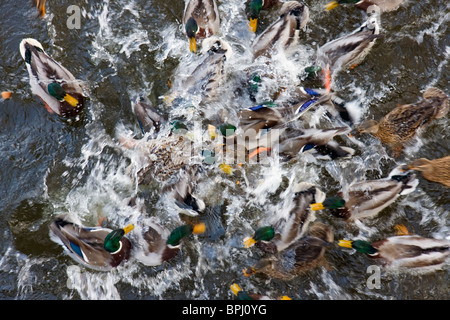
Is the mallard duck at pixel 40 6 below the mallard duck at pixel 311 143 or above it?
above

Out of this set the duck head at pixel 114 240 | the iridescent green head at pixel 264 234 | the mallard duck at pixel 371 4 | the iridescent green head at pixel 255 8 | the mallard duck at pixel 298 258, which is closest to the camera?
the duck head at pixel 114 240

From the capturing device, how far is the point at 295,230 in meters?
4.72

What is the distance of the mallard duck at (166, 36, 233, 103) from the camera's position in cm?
530

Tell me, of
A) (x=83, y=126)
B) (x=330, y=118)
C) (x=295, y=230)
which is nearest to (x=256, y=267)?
(x=295, y=230)

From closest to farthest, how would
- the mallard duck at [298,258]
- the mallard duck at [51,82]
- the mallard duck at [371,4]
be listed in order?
the mallard duck at [298,258] → the mallard duck at [51,82] → the mallard duck at [371,4]

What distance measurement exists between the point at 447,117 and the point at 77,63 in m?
4.72

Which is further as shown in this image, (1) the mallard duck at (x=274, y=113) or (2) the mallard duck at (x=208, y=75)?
(2) the mallard duck at (x=208, y=75)

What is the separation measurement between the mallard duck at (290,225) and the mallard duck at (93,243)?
4.43ft

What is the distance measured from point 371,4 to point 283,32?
1.43m

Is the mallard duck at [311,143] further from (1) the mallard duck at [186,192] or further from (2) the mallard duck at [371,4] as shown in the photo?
(2) the mallard duck at [371,4]

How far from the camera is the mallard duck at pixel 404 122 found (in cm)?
520

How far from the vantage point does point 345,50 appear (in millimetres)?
5523

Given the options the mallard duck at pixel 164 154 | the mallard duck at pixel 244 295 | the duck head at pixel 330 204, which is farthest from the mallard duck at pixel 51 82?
the duck head at pixel 330 204

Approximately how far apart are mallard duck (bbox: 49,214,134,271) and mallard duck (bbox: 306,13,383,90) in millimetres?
3073
